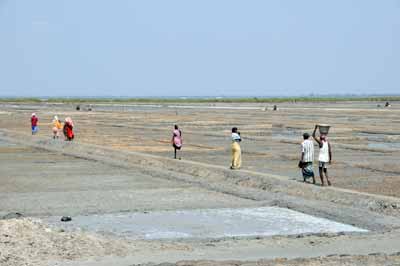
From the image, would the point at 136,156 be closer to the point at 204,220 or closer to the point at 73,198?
the point at 73,198

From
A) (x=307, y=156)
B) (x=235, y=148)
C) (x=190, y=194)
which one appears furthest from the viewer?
(x=235, y=148)

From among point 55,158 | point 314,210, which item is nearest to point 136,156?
point 55,158

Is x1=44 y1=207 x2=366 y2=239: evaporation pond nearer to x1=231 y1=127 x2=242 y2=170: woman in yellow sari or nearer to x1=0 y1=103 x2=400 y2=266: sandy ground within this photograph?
x1=0 y1=103 x2=400 y2=266: sandy ground

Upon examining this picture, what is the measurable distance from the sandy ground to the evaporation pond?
587mm

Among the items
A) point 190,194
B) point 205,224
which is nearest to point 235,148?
point 190,194

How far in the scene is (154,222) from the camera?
51.0 ft

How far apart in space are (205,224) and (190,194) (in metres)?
4.51

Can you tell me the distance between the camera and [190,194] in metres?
19.8

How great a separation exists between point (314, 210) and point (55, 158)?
15.6 metres

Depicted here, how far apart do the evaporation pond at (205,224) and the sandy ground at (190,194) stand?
1.93ft

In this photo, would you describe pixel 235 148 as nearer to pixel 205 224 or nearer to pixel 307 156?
pixel 307 156

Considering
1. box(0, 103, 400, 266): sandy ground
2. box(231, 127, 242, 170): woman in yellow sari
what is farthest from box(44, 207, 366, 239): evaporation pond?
box(231, 127, 242, 170): woman in yellow sari

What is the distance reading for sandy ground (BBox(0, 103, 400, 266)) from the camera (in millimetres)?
11898

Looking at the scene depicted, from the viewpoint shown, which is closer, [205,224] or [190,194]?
[205,224]
